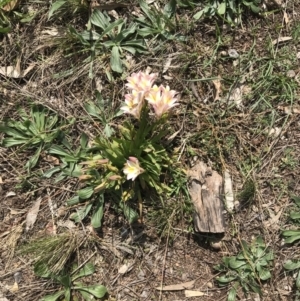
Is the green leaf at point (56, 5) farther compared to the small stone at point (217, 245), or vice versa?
the green leaf at point (56, 5)

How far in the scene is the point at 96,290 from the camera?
111 inches

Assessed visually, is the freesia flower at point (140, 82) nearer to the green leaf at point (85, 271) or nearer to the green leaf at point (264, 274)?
the green leaf at point (85, 271)

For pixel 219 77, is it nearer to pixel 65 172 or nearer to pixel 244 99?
pixel 244 99

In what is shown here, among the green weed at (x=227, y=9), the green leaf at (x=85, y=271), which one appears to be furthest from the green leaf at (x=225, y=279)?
the green weed at (x=227, y=9)

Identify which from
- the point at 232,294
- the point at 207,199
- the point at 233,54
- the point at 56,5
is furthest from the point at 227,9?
the point at 232,294

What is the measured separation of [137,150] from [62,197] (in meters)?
0.57

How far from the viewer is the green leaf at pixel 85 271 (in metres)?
2.84

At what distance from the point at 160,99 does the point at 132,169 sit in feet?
1.29

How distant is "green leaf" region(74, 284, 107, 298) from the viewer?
9.18 feet

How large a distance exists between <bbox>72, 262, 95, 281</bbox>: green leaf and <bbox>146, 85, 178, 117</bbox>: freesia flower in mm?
989

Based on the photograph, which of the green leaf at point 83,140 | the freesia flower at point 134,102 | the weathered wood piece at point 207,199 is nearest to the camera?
the freesia flower at point 134,102

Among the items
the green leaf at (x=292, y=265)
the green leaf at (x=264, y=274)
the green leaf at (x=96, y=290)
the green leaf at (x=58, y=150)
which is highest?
the green leaf at (x=58, y=150)

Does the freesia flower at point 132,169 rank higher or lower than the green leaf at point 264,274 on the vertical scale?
higher

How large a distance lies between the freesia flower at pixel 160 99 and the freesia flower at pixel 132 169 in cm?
28
